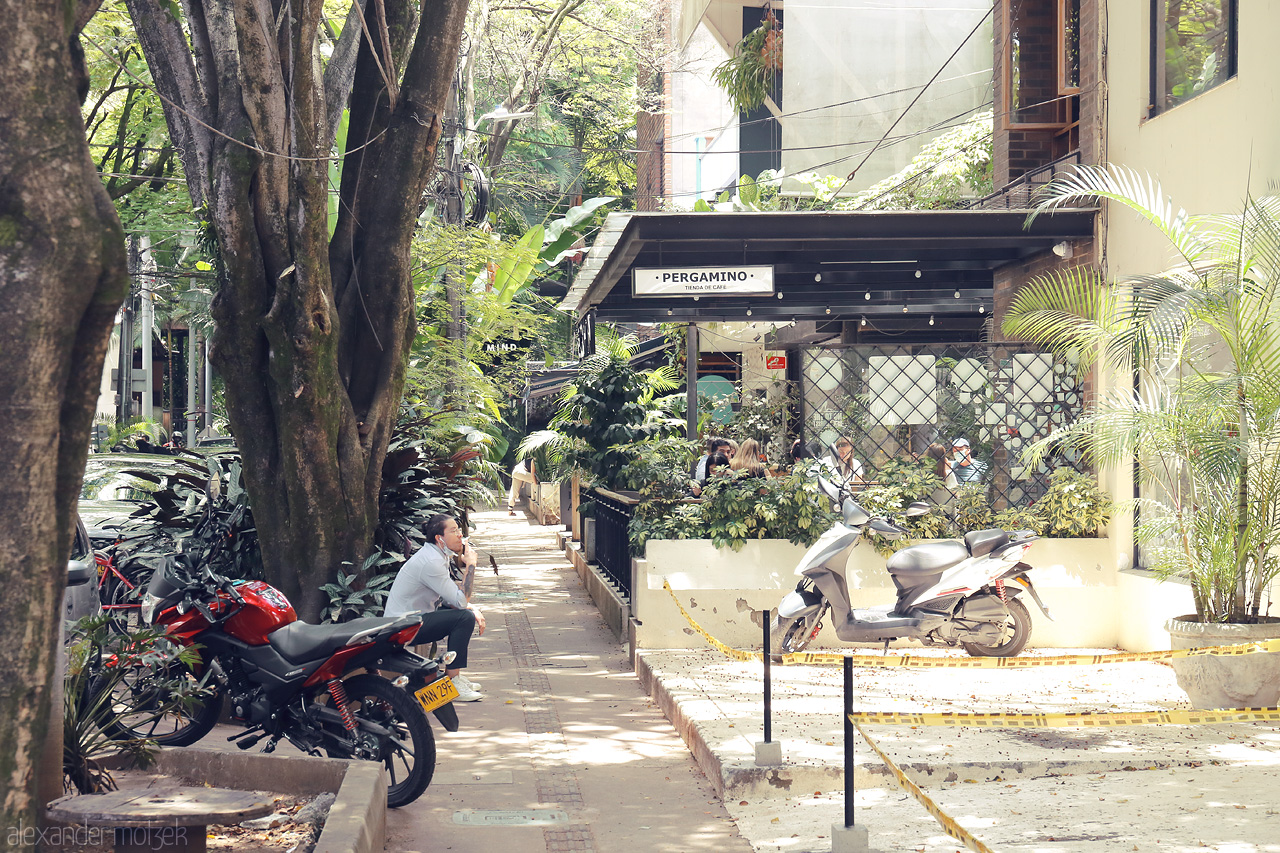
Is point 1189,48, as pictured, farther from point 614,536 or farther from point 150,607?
point 150,607

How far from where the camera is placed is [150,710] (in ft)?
20.5

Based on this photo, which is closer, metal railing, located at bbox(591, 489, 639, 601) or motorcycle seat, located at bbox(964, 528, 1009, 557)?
motorcycle seat, located at bbox(964, 528, 1009, 557)

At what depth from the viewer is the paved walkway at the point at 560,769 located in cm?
625

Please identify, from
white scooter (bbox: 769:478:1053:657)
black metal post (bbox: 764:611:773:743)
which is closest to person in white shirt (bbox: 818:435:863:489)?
white scooter (bbox: 769:478:1053:657)

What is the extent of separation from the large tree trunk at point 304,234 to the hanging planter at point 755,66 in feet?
46.1

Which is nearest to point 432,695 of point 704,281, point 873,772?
point 873,772

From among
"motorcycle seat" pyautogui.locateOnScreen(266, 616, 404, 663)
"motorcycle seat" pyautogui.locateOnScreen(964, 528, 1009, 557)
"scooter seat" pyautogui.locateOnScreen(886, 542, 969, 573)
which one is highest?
"motorcycle seat" pyautogui.locateOnScreen(964, 528, 1009, 557)

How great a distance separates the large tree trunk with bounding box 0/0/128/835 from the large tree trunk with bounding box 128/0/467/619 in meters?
3.72

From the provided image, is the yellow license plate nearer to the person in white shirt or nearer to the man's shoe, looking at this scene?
the man's shoe

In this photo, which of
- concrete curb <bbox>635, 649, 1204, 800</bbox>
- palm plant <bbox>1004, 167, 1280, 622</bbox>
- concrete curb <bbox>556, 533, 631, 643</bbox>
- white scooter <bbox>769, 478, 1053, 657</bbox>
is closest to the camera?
concrete curb <bbox>635, 649, 1204, 800</bbox>

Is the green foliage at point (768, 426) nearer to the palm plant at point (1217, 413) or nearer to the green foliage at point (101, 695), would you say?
the palm plant at point (1217, 413)

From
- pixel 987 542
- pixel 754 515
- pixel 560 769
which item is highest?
pixel 754 515

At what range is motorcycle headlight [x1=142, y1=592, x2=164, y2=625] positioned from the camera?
7172 mm

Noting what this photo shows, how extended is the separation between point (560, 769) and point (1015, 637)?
14.6 feet
